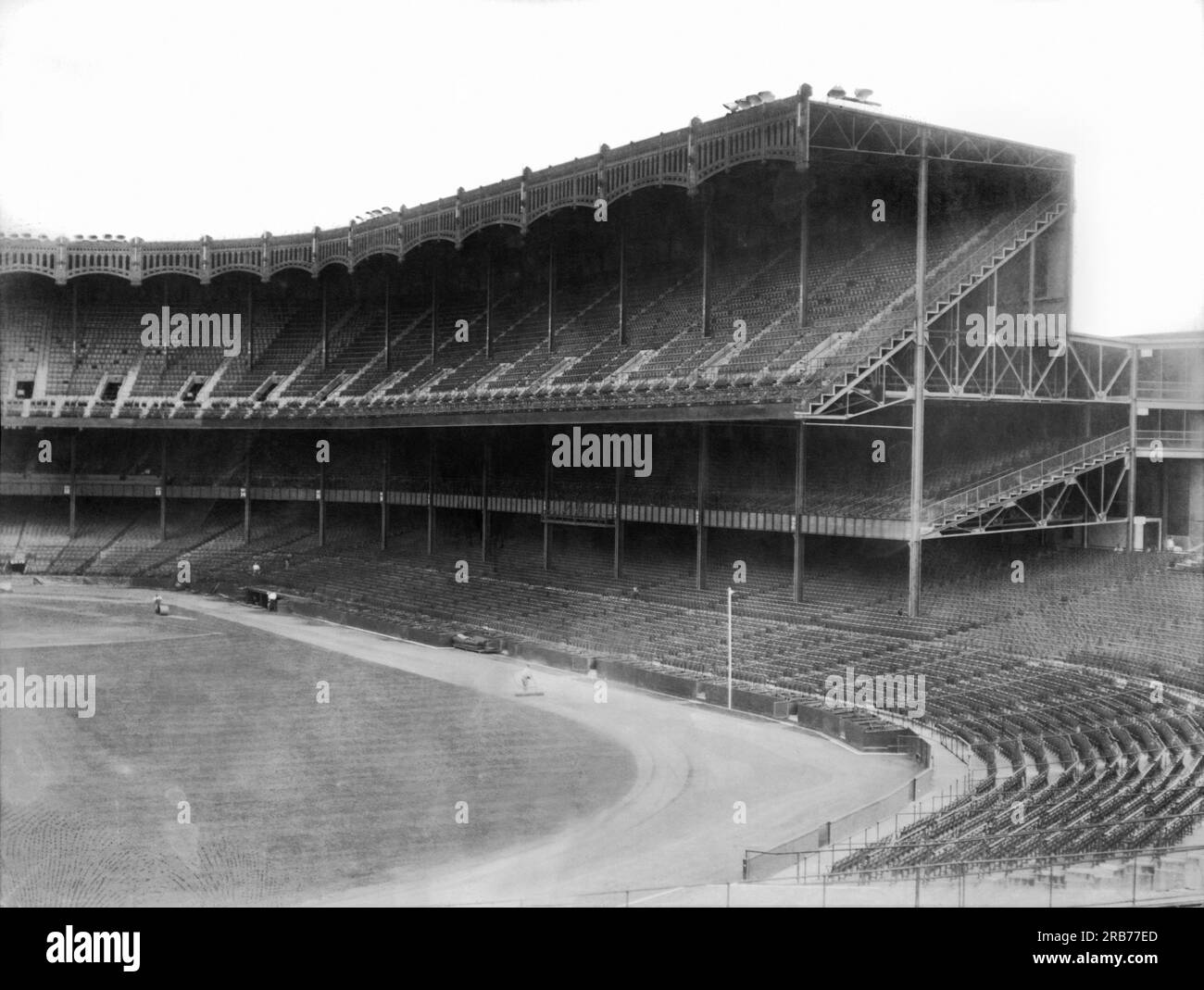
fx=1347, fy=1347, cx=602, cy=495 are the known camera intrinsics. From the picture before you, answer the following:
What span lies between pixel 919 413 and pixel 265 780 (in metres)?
19.8

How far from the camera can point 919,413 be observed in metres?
35.5

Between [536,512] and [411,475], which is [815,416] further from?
[411,475]

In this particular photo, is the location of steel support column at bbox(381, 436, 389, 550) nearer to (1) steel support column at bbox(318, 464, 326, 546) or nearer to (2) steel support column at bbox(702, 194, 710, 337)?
(1) steel support column at bbox(318, 464, 326, 546)

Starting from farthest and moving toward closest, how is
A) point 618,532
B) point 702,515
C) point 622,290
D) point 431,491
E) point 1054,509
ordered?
point 431,491
point 622,290
point 618,532
point 702,515
point 1054,509

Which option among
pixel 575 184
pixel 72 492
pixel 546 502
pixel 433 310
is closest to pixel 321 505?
pixel 433 310

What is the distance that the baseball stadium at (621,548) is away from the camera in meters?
20.3

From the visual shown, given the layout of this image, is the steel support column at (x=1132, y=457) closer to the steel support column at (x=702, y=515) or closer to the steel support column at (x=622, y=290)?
the steel support column at (x=702, y=515)

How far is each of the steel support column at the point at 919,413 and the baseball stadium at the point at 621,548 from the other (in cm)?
15

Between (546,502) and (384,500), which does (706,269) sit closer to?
(546,502)

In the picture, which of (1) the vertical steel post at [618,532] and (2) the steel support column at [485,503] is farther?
(2) the steel support column at [485,503]

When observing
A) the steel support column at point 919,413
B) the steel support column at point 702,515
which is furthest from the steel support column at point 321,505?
the steel support column at point 919,413

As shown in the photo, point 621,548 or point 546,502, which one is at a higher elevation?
point 546,502

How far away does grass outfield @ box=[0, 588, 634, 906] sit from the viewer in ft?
62.3
